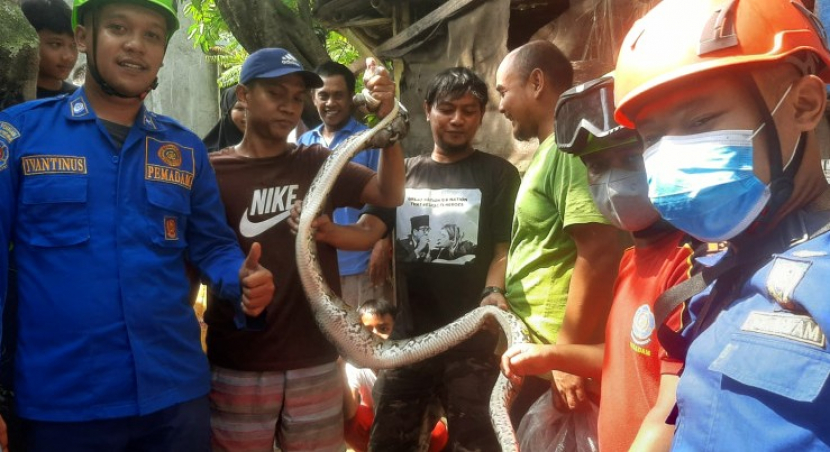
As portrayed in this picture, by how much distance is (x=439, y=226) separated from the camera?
3.60m

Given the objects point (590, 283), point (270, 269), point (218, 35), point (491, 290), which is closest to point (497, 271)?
point (491, 290)

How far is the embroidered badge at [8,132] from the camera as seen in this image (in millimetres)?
2303

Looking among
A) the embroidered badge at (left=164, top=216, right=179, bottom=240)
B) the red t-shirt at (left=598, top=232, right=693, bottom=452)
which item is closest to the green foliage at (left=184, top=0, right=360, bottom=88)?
the embroidered badge at (left=164, top=216, right=179, bottom=240)

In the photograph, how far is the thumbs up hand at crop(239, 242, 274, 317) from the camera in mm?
2557

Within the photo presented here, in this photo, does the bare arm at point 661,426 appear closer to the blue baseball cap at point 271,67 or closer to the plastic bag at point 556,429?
the plastic bag at point 556,429

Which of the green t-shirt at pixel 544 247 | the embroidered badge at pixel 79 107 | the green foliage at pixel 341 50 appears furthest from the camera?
the green foliage at pixel 341 50

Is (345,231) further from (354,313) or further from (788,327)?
(788,327)

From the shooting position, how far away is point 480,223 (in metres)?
3.52

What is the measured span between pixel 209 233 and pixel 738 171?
2.10 m

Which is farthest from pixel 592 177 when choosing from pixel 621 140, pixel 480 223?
pixel 480 223

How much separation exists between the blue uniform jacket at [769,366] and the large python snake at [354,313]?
145 cm

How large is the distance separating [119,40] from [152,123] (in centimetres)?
34

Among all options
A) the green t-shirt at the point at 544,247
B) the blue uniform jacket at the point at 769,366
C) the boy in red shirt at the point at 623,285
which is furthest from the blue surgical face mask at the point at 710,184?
the green t-shirt at the point at 544,247

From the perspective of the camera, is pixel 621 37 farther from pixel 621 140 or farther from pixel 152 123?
pixel 152 123
